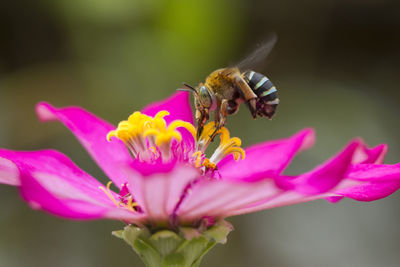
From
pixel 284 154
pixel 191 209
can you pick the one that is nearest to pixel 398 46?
pixel 284 154

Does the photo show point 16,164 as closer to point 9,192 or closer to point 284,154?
point 284,154

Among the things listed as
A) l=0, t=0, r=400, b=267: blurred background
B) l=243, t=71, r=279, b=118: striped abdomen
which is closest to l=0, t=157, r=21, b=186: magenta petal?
l=243, t=71, r=279, b=118: striped abdomen

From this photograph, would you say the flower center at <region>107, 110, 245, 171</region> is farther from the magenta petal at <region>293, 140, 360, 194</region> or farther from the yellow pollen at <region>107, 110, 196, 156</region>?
the magenta petal at <region>293, 140, 360, 194</region>

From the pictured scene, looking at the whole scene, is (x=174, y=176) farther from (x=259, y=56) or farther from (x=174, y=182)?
(x=259, y=56)

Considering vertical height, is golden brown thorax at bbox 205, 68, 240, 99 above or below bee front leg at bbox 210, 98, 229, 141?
above

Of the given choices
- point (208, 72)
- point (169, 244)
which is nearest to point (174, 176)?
point (169, 244)

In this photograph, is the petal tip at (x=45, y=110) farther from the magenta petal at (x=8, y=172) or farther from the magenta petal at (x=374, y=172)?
the magenta petal at (x=374, y=172)
